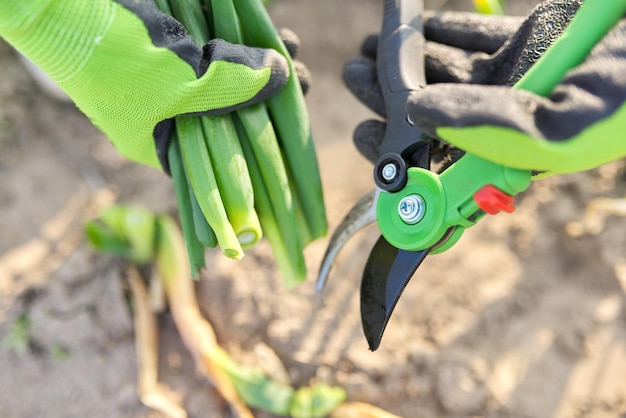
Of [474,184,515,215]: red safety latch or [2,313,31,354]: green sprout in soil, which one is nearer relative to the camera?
[474,184,515,215]: red safety latch

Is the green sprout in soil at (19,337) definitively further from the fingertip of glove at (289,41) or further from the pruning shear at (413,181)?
the fingertip of glove at (289,41)

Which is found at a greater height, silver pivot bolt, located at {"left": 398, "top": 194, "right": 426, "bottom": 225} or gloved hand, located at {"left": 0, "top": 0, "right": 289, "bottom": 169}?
gloved hand, located at {"left": 0, "top": 0, "right": 289, "bottom": 169}

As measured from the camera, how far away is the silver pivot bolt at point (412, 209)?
678 mm

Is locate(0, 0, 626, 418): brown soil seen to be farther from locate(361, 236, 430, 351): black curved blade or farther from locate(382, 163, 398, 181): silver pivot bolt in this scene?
locate(382, 163, 398, 181): silver pivot bolt

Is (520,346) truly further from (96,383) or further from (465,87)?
(96,383)

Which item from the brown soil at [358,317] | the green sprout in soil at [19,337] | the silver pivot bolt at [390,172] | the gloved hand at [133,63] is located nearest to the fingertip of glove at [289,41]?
the gloved hand at [133,63]

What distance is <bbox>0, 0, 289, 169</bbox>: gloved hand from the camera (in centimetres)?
62

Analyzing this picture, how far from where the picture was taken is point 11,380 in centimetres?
121

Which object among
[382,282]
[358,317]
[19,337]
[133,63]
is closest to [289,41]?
[133,63]

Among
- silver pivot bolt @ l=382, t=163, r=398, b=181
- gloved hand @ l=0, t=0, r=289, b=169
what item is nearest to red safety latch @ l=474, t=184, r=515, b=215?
silver pivot bolt @ l=382, t=163, r=398, b=181

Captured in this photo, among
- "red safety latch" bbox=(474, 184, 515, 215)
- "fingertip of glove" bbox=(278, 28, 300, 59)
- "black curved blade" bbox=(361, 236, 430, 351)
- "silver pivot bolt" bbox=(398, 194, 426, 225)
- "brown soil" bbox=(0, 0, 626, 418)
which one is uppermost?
"fingertip of glove" bbox=(278, 28, 300, 59)

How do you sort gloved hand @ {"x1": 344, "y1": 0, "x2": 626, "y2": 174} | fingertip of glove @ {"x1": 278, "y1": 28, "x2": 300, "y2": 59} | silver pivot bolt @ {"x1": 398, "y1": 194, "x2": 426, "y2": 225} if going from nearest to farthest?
gloved hand @ {"x1": 344, "y1": 0, "x2": 626, "y2": 174} < silver pivot bolt @ {"x1": 398, "y1": 194, "x2": 426, "y2": 225} < fingertip of glove @ {"x1": 278, "y1": 28, "x2": 300, "y2": 59}

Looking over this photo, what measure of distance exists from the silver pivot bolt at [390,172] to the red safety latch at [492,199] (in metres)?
0.12

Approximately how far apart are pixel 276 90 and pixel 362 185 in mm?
715
